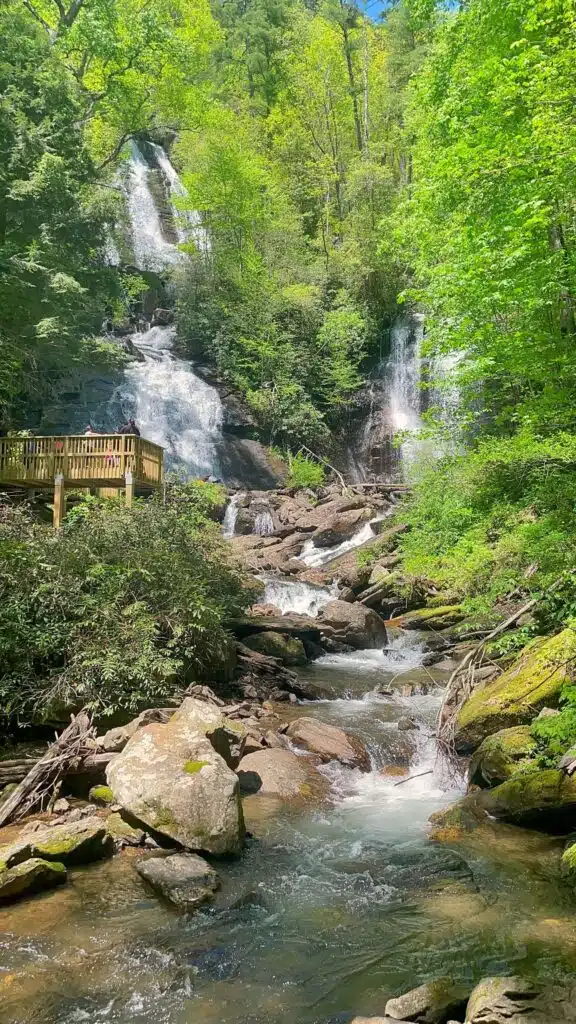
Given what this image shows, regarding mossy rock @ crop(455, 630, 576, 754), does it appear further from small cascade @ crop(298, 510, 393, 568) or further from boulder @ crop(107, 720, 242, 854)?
small cascade @ crop(298, 510, 393, 568)

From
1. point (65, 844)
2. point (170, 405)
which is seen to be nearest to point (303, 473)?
point (170, 405)

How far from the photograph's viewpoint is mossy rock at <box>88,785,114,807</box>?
6.77 metres

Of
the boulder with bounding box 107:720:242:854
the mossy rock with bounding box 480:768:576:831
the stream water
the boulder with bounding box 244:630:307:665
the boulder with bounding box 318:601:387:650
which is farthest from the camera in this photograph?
the boulder with bounding box 318:601:387:650

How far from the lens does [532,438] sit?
9875 mm

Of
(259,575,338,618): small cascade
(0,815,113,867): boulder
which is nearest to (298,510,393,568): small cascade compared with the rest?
(259,575,338,618): small cascade

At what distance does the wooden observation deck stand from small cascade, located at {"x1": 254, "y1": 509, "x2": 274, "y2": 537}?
9.24 meters

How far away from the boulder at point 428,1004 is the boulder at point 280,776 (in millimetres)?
3855

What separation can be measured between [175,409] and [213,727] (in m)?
21.9

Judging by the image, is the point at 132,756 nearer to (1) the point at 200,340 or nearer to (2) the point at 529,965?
(2) the point at 529,965

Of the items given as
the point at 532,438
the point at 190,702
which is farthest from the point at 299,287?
the point at 190,702

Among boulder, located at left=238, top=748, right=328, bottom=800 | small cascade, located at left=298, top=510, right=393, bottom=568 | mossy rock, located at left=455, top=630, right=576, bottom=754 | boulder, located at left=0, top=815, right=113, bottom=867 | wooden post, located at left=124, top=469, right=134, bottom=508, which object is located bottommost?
boulder, located at left=238, top=748, right=328, bottom=800

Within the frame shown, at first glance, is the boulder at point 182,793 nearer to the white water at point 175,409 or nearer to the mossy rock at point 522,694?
the mossy rock at point 522,694

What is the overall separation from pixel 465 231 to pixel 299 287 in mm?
22083

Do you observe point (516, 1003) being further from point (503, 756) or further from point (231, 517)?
point (231, 517)
